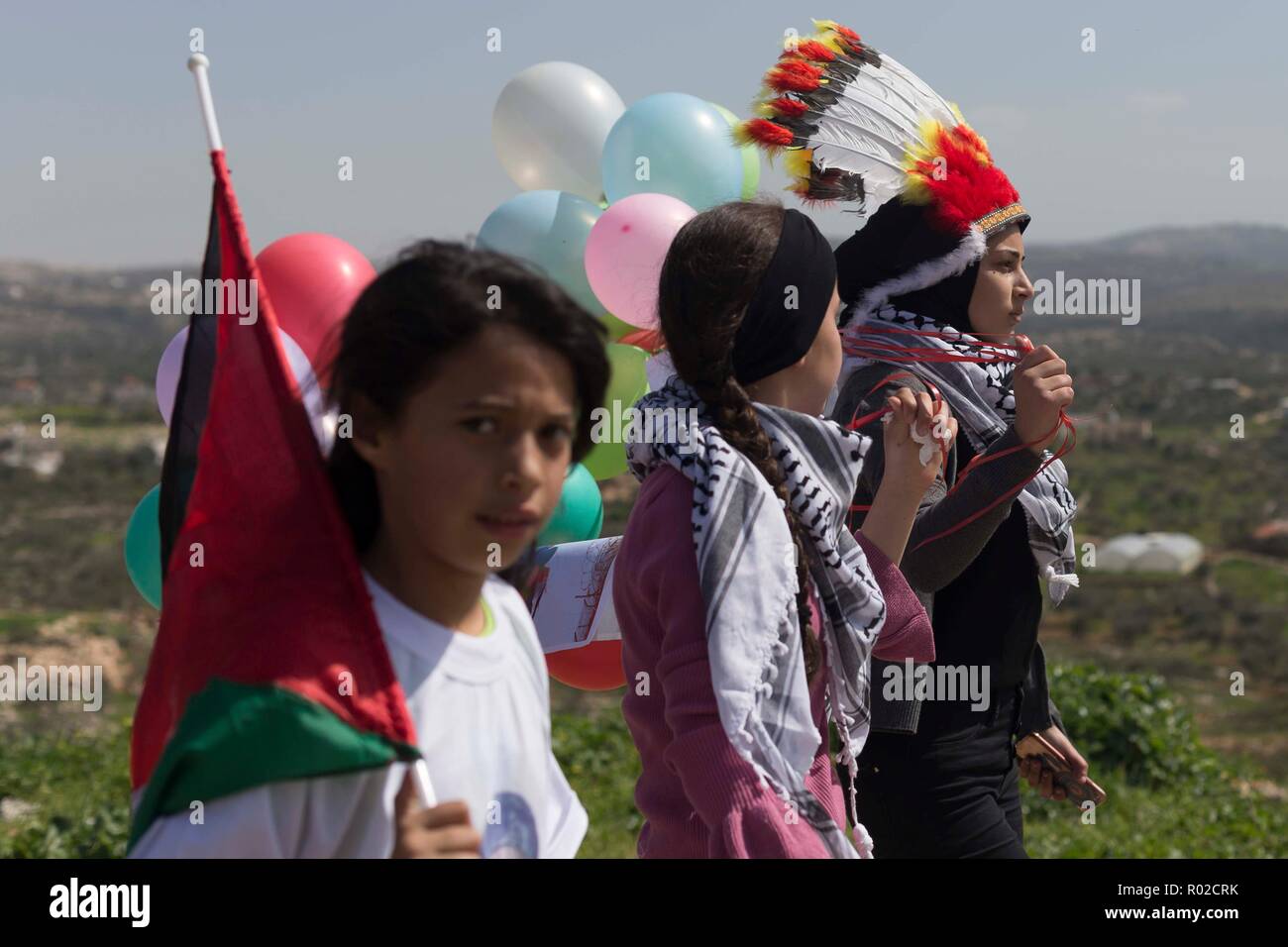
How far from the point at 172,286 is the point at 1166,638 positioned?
58.5ft

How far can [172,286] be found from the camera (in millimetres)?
2596

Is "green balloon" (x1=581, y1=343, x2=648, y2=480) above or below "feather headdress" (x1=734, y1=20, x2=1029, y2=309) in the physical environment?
below

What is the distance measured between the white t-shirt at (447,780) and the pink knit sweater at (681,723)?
208 mm

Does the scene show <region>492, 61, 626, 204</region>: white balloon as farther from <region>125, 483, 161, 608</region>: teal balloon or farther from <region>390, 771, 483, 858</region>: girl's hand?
<region>390, 771, 483, 858</region>: girl's hand

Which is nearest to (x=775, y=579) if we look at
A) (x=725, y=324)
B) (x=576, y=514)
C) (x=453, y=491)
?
(x=725, y=324)

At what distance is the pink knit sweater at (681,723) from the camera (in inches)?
77.7

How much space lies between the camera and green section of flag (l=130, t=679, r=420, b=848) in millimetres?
1450

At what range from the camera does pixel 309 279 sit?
2.64m

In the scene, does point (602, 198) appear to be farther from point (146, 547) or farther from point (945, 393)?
point (146, 547)

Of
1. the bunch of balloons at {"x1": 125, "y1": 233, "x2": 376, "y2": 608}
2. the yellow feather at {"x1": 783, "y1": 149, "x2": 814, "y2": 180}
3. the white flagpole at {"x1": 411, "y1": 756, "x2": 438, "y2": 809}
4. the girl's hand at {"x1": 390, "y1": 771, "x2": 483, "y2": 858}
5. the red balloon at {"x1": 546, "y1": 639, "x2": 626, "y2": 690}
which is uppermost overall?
the yellow feather at {"x1": 783, "y1": 149, "x2": 814, "y2": 180}

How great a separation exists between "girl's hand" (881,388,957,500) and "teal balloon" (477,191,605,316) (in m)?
1.06

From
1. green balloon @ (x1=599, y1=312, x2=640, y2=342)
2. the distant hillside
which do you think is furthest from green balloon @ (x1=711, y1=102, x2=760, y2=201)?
the distant hillside
